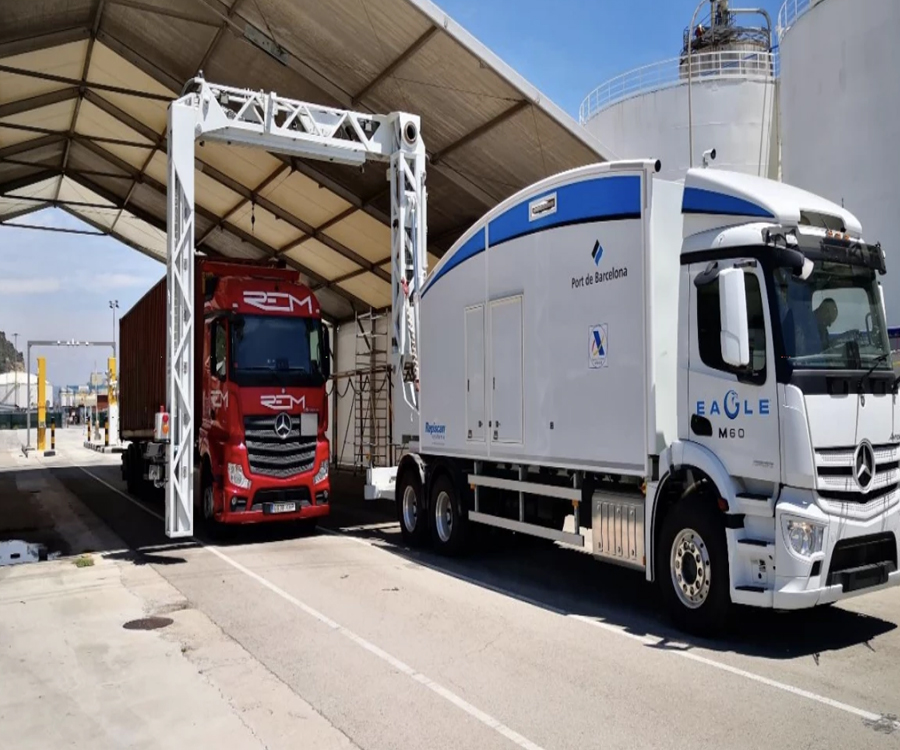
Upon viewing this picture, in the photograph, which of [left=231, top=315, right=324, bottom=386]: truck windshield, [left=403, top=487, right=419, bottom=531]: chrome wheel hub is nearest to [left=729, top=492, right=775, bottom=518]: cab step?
[left=403, top=487, right=419, bottom=531]: chrome wheel hub

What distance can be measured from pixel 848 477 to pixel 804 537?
65 centimetres

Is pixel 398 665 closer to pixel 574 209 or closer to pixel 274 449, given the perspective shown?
pixel 574 209

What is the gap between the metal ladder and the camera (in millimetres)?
23203

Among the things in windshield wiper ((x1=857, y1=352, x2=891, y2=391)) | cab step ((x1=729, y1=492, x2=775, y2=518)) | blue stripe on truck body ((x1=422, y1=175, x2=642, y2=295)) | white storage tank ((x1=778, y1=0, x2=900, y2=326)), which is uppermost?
white storage tank ((x1=778, y1=0, x2=900, y2=326))

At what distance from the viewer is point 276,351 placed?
12328mm

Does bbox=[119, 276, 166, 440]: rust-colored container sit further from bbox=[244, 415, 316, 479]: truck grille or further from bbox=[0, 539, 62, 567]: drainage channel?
bbox=[244, 415, 316, 479]: truck grille

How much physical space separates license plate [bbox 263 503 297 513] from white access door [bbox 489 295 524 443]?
12.6 feet

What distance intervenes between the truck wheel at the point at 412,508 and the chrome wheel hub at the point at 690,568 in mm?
4893

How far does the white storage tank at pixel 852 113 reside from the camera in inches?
575

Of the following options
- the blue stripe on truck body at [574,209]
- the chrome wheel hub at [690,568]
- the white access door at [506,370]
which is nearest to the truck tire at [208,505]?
the white access door at [506,370]

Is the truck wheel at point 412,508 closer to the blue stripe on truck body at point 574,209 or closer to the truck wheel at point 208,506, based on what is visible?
the truck wheel at point 208,506

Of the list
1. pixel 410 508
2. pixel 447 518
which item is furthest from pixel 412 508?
pixel 447 518

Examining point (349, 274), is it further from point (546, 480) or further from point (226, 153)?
point (546, 480)

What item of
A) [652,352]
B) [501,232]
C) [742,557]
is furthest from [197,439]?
[742,557]
